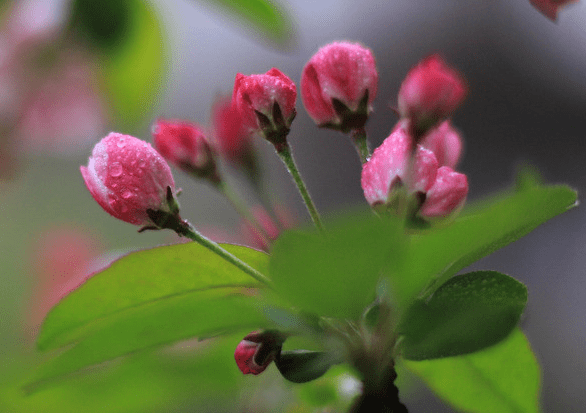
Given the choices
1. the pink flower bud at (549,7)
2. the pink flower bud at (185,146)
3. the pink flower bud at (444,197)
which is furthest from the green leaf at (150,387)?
the pink flower bud at (549,7)

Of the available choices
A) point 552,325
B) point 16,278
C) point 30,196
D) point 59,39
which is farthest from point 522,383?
point 552,325

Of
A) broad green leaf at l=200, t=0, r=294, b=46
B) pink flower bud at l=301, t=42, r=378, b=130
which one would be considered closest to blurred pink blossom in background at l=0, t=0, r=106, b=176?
broad green leaf at l=200, t=0, r=294, b=46

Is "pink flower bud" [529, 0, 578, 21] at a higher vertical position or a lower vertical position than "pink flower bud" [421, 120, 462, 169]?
higher

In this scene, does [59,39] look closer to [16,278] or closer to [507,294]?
[507,294]

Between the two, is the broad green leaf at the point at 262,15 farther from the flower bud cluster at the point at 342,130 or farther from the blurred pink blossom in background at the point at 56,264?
the blurred pink blossom in background at the point at 56,264

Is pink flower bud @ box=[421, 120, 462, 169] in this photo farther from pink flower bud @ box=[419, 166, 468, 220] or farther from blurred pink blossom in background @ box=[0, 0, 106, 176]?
blurred pink blossom in background @ box=[0, 0, 106, 176]

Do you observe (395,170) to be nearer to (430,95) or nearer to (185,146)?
(430,95)
